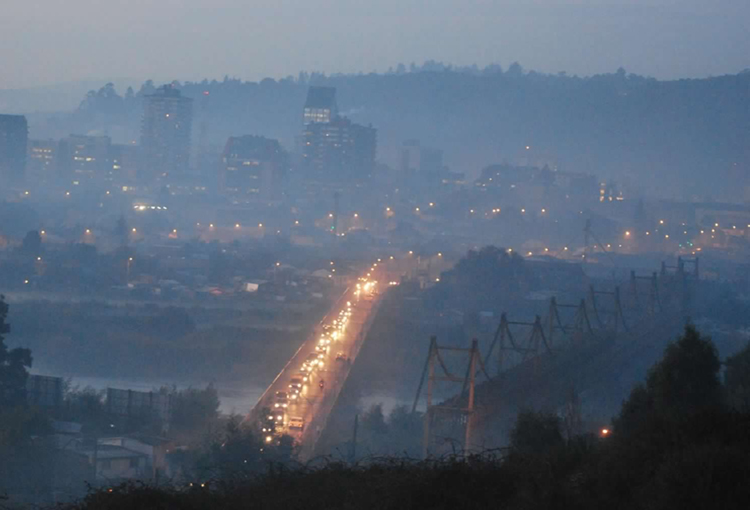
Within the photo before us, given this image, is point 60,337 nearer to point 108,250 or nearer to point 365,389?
point 365,389

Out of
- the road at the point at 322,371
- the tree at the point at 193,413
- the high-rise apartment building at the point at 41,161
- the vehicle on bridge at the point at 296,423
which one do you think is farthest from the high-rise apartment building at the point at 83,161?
the vehicle on bridge at the point at 296,423

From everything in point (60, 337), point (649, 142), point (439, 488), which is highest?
point (649, 142)

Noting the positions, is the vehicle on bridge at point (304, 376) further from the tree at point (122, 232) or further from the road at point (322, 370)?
the tree at point (122, 232)

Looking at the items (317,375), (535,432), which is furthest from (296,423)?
(535,432)

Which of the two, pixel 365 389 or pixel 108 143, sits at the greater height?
pixel 108 143

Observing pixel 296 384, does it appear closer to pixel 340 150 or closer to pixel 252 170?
pixel 252 170

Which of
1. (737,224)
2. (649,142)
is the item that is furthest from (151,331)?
(649,142)

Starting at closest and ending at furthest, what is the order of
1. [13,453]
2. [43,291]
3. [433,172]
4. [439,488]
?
[439,488], [13,453], [43,291], [433,172]
